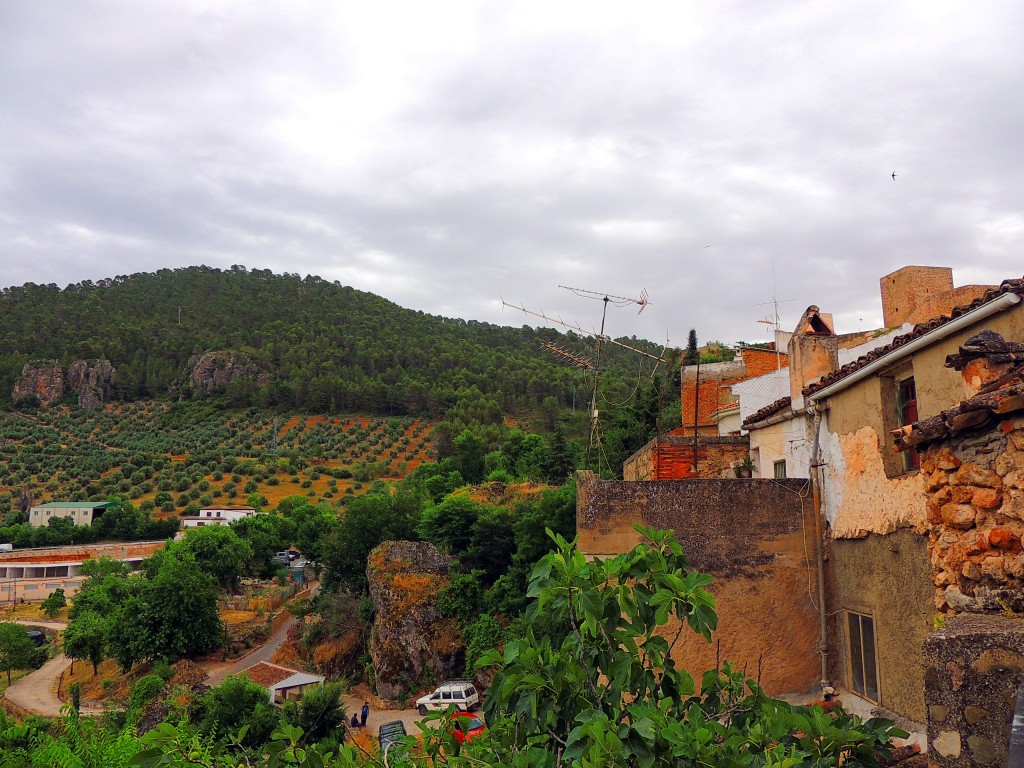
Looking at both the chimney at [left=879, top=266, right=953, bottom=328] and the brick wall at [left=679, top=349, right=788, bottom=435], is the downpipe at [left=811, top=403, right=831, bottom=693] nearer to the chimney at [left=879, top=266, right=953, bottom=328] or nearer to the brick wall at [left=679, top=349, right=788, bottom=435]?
the chimney at [left=879, top=266, right=953, bottom=328]

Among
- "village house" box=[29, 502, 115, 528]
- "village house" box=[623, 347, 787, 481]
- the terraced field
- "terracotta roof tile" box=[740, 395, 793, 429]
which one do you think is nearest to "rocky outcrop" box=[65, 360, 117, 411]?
the terraced field

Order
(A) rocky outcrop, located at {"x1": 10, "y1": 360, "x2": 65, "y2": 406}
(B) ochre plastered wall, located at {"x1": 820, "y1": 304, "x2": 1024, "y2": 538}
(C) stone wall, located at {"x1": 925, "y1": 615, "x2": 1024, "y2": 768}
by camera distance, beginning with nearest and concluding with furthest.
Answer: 1. (C) stone wall, located at {"x1": 925, "y1": 615, "x2": 1024, "y2": 768}
2. (B) ochre plastered wall, located at {"x1": 820, "y1": 304, "x2": 1024, "y2": 538}
3. (A) rocky outcrop, located at {"x1": 10, "y1": 360, "x2": 65, "y2": 406}

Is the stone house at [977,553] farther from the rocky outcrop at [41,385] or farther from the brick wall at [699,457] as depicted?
the rocky outcrop at [41,385]

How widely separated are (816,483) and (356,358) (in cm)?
8361

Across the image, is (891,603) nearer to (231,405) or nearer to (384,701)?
(384,701)

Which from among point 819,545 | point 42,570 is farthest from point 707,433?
point 42,570

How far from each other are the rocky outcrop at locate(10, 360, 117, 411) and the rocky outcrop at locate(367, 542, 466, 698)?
241ft

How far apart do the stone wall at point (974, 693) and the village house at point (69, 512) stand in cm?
6373

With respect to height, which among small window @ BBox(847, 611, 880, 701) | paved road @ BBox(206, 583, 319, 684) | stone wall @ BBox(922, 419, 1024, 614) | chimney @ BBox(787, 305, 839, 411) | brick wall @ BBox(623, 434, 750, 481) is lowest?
paved road @ BBox(206, 583, 319, 684)

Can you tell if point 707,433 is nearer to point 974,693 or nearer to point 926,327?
point 926,327

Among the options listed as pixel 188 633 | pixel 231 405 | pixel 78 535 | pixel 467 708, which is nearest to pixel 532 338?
pixel 231 405

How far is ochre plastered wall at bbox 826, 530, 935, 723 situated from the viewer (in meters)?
7.57

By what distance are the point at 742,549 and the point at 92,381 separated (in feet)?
306

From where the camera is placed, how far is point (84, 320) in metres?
95.9
